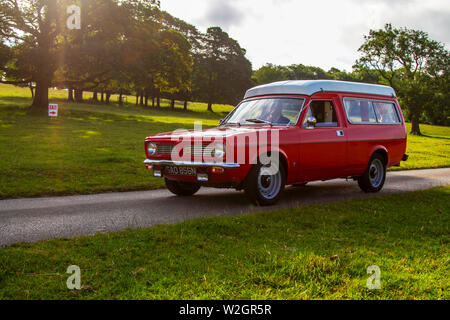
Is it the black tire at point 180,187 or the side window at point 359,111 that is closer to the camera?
the black tire at point 180,187

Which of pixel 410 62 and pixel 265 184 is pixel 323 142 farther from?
pixel 410 62

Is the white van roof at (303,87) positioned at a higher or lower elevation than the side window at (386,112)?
higher

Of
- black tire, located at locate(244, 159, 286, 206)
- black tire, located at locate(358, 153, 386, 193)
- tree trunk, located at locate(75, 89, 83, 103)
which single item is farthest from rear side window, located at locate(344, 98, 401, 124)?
tree trunk, located at locate(75, 89, 83, 103)

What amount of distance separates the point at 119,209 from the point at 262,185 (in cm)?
240

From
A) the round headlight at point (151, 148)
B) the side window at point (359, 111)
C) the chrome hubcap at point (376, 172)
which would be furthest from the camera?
the chrome hubcap at point (376, 172)

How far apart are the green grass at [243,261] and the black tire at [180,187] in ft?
8.93

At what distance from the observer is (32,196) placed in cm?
851

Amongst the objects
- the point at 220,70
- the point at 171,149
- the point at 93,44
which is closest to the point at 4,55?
the point at 93,44

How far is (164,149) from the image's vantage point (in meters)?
7.85

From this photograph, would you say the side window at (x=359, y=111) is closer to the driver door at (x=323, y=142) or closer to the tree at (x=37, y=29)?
the driver door at (x=323, y=142)

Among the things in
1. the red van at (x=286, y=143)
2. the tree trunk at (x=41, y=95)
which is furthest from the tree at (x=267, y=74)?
the red van at (x=286, y=143)

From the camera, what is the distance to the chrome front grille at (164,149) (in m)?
7.74

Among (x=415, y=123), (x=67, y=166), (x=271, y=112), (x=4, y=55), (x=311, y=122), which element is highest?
(x=4, y=55)
